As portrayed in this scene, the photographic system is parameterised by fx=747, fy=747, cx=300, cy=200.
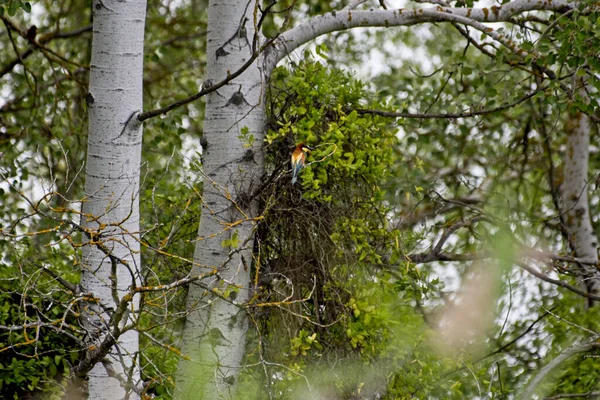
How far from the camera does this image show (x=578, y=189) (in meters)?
5.04

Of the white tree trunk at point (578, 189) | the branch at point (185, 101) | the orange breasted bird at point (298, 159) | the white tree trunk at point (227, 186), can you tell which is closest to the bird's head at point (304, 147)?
the orange breasted bird at point (298, 159)

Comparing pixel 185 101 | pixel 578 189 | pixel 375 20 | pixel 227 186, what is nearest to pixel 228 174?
pixel 227 186

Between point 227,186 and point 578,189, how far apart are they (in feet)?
9.52

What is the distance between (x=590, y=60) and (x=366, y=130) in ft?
3.28

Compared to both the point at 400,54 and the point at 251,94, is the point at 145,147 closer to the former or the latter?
the point at 251,94

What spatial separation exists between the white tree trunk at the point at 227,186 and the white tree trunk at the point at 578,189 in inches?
101

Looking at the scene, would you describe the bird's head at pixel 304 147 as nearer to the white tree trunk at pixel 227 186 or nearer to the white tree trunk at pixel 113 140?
the white tree trunk at pixel 227 186

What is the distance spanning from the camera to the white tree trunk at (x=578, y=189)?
16.1 ft

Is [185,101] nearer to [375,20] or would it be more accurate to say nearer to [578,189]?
[375,20]

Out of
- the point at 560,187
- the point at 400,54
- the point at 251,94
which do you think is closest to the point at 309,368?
the point at 251,94

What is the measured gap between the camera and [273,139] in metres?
3.10

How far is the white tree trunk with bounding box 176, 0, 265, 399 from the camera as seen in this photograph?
307cm

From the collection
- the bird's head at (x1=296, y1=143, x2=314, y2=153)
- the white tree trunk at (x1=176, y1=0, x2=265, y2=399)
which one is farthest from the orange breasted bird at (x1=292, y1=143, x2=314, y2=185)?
the white tree trunk at (x1=176, y1=0, x2=265, y2=399)

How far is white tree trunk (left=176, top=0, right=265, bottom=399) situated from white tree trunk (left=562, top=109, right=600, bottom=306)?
8.43ft
